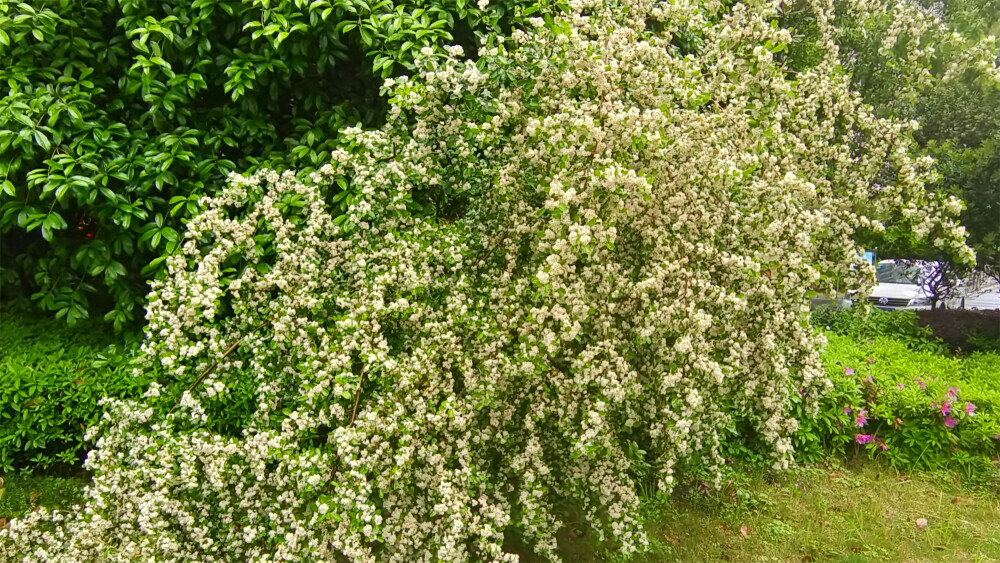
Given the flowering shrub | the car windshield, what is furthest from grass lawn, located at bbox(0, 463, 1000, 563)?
the car windshield

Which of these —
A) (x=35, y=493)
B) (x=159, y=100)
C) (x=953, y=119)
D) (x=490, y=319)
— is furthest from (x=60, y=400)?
(x=953, y=119)

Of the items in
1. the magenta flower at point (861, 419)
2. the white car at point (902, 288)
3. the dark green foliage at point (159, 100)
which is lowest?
the white car at point (902, 288)

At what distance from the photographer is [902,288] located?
10047mm

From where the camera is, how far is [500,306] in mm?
2836

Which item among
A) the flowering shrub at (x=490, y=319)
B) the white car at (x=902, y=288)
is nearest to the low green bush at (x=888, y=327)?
the white car at (x=902, y=288)

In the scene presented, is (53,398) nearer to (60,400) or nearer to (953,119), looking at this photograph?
(60,400)

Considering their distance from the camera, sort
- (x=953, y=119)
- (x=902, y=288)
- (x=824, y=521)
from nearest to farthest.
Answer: (x=824, y=521) < (x=953, y=119) < (x=902, y=288)

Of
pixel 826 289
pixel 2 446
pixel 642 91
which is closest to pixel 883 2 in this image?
pixel 826 289

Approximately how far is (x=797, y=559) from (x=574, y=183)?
273 cm

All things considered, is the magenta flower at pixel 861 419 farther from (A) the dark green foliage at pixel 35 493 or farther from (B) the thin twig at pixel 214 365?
(A) the dark green foliage at pixel 35 493

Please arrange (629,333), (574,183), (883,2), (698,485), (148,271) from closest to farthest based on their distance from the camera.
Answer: (574,183)
(629,333)
(148,271)
(698,485)
(883,2)

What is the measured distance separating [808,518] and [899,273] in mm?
7404

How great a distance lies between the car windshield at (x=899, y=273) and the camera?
9.62 m

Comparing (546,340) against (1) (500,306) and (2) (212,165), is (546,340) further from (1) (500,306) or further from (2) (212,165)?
(2) (212,165)
